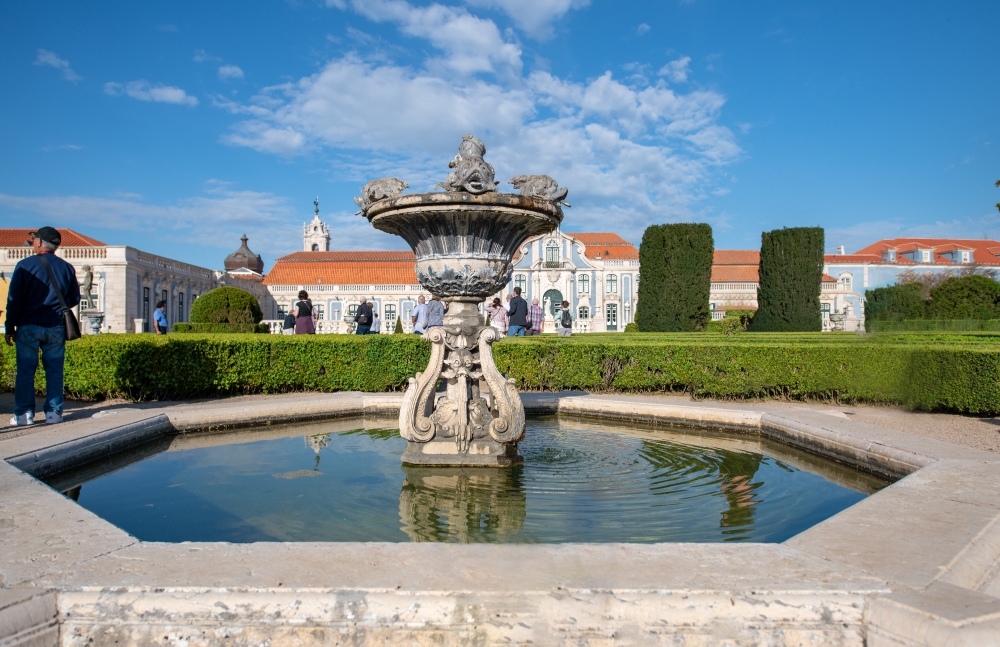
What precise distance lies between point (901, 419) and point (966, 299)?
38950 millimetres

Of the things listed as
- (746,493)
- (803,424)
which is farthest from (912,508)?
(803,424)

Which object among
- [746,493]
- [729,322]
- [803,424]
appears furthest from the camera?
[729,322]

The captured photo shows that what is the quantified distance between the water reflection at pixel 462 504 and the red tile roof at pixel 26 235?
3905cm

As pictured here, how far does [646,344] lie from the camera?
8.38 metres

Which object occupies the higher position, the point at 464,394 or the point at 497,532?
the point at 464,394

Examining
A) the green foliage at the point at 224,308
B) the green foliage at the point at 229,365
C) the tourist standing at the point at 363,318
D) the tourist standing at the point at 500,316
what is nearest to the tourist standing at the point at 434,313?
the green foliage at the point at 229,365

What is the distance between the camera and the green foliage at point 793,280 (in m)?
28.8

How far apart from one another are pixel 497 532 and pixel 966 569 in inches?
73.5

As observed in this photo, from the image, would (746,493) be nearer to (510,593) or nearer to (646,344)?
(510,593)

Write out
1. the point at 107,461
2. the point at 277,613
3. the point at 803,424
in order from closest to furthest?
the point at 277,613 < the point at 107,461 < the point at 803,424

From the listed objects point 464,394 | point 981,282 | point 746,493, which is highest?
point 981,282

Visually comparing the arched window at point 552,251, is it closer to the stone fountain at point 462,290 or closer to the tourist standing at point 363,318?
the tourist standing at point 363,318

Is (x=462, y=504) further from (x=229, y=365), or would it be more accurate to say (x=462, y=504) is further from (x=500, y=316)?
(x=500, y=316)

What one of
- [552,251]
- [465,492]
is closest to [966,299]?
[552,251]
